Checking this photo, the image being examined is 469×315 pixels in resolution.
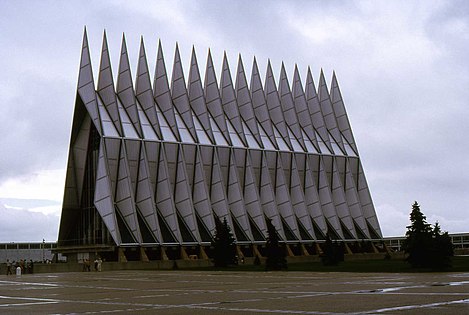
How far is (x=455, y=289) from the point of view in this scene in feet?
57.4

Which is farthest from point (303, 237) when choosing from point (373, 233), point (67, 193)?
point (67, 193)

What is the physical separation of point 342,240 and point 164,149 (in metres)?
21.2

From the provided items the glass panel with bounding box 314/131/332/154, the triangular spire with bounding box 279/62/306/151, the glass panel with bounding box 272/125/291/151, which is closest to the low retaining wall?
the glass panel with bounding box 272/125/291/151

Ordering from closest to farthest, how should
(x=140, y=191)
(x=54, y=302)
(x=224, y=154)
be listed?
(x=54, y=302) → (x=140, y=191) → (x=224, y=154)

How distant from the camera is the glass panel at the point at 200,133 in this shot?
61.7m

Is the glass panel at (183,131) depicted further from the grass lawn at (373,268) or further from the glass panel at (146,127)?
the grass lawn at (373,268)

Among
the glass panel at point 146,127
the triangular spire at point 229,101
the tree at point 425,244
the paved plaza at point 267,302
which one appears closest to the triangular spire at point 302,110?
the triangular spire at point 229,101

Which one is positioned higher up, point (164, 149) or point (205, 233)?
point (164, 149)

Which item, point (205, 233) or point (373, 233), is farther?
point (373, 233)

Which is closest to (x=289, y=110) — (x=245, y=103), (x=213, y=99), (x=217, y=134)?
(x=245, y=103)

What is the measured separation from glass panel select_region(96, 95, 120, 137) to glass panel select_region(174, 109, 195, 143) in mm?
7045

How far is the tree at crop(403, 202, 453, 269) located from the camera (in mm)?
30750

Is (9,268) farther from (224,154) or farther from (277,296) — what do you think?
(277,296)

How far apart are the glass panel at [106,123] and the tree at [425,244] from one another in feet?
98.4
